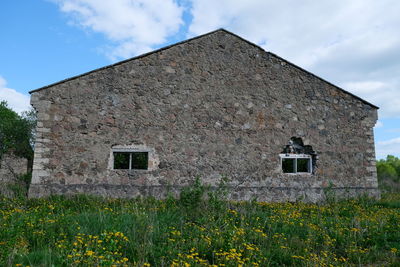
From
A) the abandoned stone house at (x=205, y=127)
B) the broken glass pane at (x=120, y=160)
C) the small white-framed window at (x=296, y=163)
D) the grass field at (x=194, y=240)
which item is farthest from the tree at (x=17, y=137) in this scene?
the small white-framed window at (x=296, y=163)

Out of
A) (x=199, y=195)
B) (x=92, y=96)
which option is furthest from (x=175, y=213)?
(x=92, y=96)

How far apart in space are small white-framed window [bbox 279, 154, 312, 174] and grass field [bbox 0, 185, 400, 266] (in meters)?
4.31

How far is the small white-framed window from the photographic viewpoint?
36.7ft

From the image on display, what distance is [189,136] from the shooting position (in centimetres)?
1047

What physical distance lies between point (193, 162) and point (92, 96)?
3715 mm

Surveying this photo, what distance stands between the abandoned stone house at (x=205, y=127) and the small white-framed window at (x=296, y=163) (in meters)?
0.07

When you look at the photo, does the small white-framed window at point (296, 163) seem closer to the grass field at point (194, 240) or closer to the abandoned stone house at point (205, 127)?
the abandoned stone house at point (205, 127)

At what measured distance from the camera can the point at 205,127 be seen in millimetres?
10641

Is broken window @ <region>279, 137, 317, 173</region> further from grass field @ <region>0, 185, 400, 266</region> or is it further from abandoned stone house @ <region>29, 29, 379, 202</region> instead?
grass field @ <region>0, 185, 400, 266</region>

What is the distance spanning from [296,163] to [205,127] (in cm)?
341

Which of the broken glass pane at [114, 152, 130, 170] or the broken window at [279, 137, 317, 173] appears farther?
the broken glass pane at [114, 152, 130, 170]

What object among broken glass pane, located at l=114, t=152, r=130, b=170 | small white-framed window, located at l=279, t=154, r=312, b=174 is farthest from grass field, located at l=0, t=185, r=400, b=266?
broken glass pane, located at l=114, t=152, r=130, b=170

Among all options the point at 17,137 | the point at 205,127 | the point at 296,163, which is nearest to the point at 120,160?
the point at 17,137

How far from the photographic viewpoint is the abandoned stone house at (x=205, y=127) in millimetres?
9781
